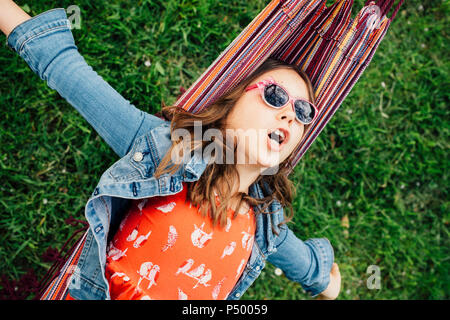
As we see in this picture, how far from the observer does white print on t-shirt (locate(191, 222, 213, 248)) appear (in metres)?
1.83

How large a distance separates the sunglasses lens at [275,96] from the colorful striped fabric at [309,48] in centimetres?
23

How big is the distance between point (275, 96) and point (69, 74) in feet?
3.33

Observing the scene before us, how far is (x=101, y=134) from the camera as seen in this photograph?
1879mm

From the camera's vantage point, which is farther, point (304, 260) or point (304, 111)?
point (304, 260)

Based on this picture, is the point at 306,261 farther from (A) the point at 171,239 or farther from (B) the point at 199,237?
(A) the point at 171,239

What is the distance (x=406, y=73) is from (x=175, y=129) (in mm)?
2505

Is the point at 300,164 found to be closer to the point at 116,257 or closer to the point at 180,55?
the point at 180,55

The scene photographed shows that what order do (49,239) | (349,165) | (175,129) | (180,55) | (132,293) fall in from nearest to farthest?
(132,293) → (175,129) → (49,239) → (180,55) → (349,165)

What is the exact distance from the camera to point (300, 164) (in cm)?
303

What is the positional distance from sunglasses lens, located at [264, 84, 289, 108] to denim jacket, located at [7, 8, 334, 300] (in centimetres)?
47

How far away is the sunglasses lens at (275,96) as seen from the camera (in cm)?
179

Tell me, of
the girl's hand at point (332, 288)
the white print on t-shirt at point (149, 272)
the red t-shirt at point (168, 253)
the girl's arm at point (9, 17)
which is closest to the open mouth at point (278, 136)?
the red t-shirt at point (168, 253)

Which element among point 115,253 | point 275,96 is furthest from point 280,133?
point 115,253
